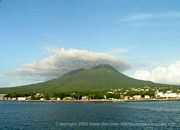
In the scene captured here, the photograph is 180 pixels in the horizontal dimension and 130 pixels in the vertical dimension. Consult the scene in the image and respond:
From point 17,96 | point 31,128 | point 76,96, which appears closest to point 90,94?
point 76,96

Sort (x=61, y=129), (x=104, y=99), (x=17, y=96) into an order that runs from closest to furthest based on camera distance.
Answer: (x=61, y=129)
(x=104, y=99)
(x=17, y=96)

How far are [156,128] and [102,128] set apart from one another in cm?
780

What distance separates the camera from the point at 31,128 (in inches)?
1729

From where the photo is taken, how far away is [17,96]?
634 ft

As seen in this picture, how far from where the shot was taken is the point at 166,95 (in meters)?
179

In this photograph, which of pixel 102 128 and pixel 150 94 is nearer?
pixel 102 128

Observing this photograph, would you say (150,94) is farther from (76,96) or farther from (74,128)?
(74,128)

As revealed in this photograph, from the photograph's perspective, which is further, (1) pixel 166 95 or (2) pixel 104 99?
(1) pixel 166 95

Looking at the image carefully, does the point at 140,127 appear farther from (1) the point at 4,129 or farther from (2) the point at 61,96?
(2) the point at 61,96

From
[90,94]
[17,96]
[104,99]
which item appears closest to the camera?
[104,99]

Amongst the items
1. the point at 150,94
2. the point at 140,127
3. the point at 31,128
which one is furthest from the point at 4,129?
the point at 150,94

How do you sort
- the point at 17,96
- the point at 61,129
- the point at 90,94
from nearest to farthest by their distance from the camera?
the point at 61,129
the point at 90,94
the point at 17,96

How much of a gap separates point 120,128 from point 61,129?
28.0ft

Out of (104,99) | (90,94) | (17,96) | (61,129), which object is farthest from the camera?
(17,96)
